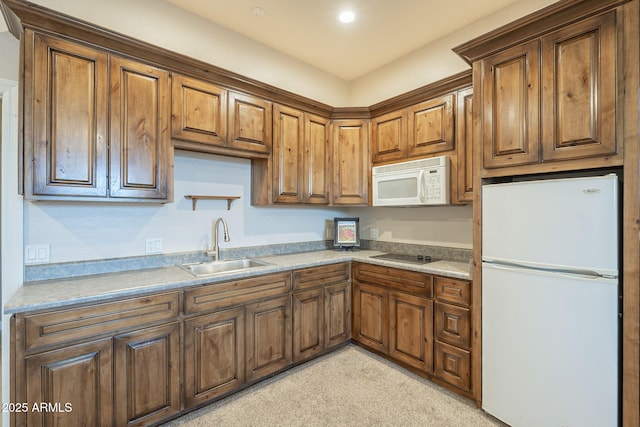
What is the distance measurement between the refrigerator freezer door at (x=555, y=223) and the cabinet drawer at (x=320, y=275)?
129 centimetres

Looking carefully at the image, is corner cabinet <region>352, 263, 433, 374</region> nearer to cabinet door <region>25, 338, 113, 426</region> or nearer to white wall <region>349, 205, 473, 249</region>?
white wall <region>349, 205, 473, 249</region>

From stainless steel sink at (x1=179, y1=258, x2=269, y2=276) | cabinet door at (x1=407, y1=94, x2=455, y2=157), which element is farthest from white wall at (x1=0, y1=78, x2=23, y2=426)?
cabinet door at (x1=407, y1=94, x2=455, y2=157)

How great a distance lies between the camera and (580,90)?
164cm

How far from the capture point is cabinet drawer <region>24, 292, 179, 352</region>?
1.51m

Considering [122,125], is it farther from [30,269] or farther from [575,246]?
[575,246]

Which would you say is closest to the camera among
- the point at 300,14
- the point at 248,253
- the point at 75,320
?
the point at 75,320

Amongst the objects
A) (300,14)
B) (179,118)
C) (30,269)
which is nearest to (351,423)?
(30,269)

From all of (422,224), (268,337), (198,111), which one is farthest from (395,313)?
(198,111)

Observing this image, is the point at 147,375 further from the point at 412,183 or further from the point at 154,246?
the point at 412,183

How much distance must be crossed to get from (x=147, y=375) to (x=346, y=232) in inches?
88.6

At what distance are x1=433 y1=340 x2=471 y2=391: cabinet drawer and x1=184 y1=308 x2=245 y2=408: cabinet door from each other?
1499 mm

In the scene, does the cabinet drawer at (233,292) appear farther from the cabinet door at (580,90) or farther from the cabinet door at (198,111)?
the cabinet door at (580,90)

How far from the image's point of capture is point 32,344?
4.90 ft

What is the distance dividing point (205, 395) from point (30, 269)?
54.5 inches
